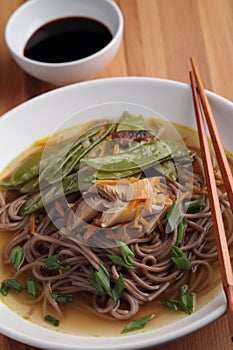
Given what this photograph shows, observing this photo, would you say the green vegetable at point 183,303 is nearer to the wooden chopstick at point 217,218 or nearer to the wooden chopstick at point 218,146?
the wooden chopstick at point 217,218

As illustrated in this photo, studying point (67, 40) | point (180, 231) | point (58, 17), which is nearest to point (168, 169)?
point (180, 231)

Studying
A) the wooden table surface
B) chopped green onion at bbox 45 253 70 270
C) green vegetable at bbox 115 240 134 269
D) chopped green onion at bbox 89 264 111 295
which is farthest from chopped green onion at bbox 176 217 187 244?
the wooden table surface

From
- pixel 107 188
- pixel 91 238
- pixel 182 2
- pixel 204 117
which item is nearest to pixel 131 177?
pixel 107 188

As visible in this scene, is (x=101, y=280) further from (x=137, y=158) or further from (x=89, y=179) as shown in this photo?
(x=137, y=158)

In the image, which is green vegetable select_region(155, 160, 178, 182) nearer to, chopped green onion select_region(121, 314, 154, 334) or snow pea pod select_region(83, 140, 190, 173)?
snow pea pod select_region(83, 140, 190, 173)

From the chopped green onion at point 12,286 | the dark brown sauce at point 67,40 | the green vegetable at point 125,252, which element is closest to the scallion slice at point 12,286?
the chopped green onion at point 12,286
